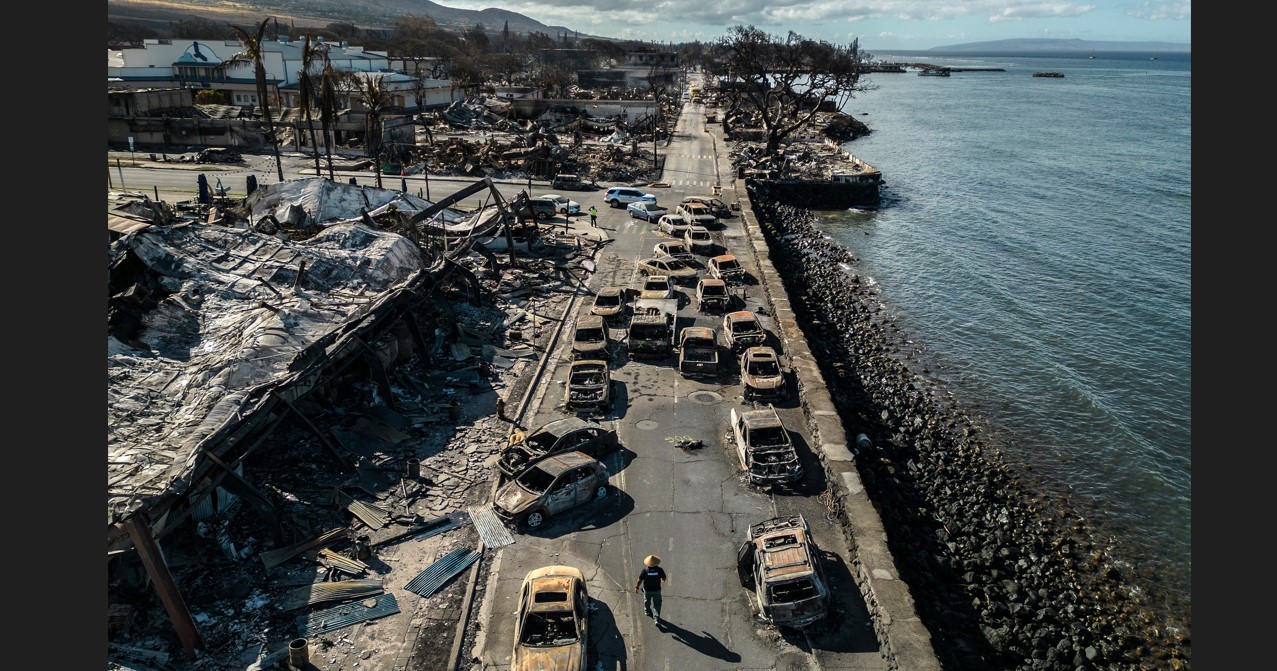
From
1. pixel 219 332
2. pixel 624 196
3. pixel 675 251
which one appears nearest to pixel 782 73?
pixel 624 196

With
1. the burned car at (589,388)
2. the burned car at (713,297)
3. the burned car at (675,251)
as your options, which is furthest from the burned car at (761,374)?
the burned car at (675,251)

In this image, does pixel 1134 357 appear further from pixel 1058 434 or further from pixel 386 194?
pixel 386 194

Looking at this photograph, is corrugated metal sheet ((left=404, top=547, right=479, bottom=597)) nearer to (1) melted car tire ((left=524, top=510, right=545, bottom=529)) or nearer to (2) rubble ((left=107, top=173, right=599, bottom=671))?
(2) rubble ((left=107, top=173, right=599, bottom=671))

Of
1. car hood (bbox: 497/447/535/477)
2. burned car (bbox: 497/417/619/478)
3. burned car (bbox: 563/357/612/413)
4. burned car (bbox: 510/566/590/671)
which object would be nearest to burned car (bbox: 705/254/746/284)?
burned car (bbox: 563/357/612/413)

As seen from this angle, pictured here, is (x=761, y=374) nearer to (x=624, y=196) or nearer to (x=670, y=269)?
(x=670, y=269)
